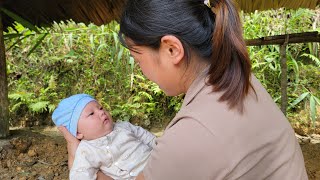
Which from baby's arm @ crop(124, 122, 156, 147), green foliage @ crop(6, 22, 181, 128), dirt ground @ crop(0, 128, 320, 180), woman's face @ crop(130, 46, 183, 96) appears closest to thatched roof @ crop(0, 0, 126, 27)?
dirt ground @ crop(0, 128, 320, 180)

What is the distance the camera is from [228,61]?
3.14 feet

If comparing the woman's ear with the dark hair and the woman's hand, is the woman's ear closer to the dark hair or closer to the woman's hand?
the dark hair

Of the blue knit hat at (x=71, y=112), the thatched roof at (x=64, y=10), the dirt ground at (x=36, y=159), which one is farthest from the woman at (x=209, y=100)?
the thatched roof at (x=64, y=10)

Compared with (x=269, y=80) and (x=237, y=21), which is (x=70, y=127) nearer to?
(x=237, y=21)

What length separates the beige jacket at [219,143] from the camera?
0.90m

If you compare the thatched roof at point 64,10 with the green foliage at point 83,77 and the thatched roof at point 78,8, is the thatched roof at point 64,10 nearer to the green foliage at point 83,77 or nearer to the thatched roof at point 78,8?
the thatched roof at point 78,8

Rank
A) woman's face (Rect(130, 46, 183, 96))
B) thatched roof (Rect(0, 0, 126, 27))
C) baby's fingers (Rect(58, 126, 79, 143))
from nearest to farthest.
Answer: woman's face (Rect(130, 46, 183, 96))
baby's fingers (Rect(58, 126, 79, 143))
thatched roof (Rect(0, 0, 126, 27))

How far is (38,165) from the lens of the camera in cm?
254

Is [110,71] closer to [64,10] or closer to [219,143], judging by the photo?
[64,10]

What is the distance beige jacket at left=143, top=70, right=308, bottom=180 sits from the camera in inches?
35.4

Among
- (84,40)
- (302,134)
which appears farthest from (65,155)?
(84,40)

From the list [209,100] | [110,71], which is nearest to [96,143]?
[209,100]

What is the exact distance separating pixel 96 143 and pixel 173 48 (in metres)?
0.98

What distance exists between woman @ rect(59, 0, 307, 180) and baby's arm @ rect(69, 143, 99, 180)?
82cm
